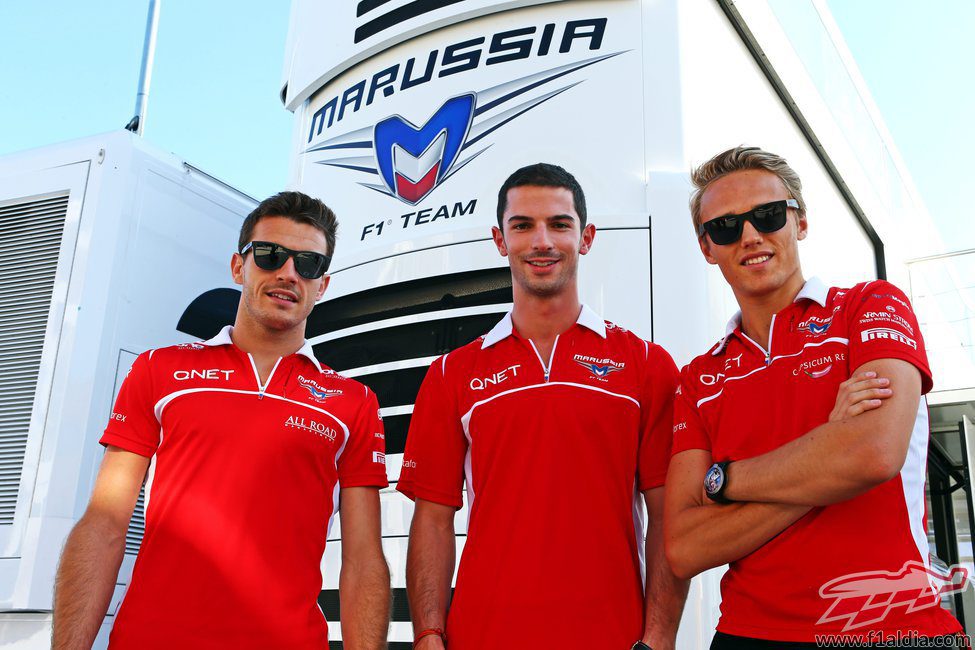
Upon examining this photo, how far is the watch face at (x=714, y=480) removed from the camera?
2078mm

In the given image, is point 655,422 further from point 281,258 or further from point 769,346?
point 281,258

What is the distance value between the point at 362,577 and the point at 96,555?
628 millimetres

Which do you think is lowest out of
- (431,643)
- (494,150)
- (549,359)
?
(431,643)

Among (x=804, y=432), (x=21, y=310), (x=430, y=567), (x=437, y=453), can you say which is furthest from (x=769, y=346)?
(x=21, y=310)

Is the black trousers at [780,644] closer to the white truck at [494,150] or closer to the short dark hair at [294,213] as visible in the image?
the white truck at [494,150]

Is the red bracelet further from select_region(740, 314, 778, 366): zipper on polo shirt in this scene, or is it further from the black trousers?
select_region(740, 314, 778, 366): zipper on polo shirt

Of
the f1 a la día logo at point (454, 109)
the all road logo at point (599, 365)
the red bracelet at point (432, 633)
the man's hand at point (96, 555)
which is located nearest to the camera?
the man's hand at point (96, 555)

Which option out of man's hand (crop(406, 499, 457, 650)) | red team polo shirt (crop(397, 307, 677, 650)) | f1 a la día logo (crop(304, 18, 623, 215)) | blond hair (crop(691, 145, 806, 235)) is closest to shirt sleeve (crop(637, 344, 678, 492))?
red team polo shirt (crop(397, 307, 677, 650))

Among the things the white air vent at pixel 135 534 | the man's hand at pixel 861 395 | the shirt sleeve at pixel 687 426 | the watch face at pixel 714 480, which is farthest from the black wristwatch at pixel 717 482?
the white air vent at pixel 135 534

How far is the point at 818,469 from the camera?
1903 mm

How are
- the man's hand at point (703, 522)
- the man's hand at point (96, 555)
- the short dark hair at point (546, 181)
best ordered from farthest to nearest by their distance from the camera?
the short dark hair at point (546, 181)
the man's hand at point (96, 555)
the man's hand at point (703, 522)

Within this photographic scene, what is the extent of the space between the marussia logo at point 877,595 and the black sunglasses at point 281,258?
1.49 meters

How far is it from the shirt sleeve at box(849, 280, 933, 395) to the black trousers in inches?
20.1

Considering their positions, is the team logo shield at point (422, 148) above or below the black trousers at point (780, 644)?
above
